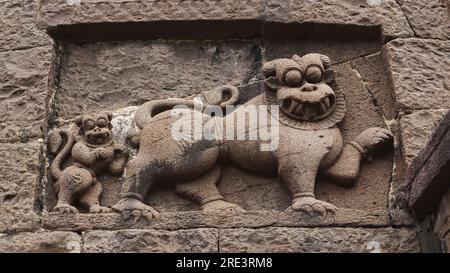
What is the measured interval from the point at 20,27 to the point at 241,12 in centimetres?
108

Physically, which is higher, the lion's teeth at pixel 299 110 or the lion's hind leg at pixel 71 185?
the lion's teeth at pixel 299 110

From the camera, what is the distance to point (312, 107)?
420cm

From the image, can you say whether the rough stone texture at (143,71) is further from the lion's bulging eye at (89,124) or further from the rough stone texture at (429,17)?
the rough stone texture at (429,17)

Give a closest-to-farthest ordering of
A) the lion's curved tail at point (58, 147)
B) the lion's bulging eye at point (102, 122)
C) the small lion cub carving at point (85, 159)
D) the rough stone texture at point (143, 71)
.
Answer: the small lion cub carving at point (85, 159)
the lion's curved tail at point (58, 147)
the lion's bulging eye at point (102, 122)
the rough stone texture at point (143, 71)

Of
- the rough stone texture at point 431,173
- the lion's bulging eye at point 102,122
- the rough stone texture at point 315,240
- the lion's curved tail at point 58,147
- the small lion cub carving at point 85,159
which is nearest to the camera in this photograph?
the rough stone texture at point 431,173

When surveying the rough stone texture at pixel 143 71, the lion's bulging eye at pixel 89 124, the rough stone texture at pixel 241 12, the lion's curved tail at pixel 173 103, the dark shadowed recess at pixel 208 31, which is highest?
the rough stone texture at pixel 241 12

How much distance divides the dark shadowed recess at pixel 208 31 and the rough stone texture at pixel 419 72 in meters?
0.16

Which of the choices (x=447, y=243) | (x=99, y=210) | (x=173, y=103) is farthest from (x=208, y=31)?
(x=447, y=243)

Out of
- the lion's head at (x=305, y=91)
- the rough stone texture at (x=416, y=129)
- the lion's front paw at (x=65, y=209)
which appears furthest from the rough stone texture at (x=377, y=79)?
the lion's front paw at (x=65, y=209)

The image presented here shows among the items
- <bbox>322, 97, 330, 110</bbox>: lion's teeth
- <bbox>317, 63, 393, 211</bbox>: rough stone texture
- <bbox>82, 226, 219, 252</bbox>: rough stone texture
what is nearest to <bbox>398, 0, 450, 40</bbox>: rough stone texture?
<bbox>317, 63, 393, 211</bbox>: rough stone texture

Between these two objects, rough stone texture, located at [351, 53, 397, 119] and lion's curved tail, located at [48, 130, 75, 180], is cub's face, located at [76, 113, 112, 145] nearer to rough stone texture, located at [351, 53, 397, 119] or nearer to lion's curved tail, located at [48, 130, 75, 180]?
lion's curved tail, located at [48, 130, 75, 180]

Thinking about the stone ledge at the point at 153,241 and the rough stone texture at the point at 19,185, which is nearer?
the stone ledge at the point at 153,241

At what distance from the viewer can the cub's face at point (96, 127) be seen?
4250mm

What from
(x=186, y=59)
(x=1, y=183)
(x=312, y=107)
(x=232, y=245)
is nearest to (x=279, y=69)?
(x=312, y=107)
